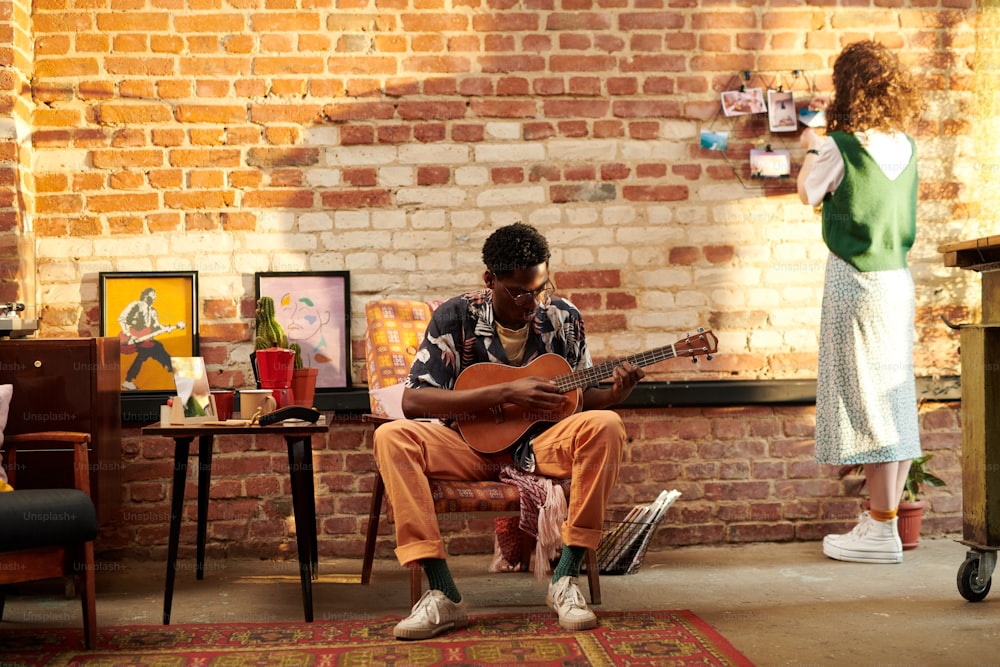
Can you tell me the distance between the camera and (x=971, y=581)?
3.28m

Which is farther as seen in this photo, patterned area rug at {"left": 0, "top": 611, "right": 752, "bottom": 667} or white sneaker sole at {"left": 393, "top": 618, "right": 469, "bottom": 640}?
white sneaker sole at {"left": 393, "top": 618, "right": 469, "bottom": 640}

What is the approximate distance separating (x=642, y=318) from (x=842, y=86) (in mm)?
1254

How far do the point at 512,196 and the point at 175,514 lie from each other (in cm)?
196

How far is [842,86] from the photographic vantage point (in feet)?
13.3

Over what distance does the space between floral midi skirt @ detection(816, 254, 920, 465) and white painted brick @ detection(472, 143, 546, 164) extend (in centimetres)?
133

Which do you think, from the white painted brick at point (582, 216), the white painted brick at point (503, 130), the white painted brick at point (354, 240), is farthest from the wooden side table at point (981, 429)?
the white painted brick at point (354, 240)

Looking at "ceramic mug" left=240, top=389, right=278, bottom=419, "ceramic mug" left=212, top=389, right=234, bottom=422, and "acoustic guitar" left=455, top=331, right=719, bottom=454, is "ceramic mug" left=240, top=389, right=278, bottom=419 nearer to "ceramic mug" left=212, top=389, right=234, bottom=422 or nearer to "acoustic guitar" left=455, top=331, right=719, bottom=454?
"ceramic mug" left=212, top=389, right=234, bottom=422

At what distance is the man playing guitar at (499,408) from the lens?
10.0 feet

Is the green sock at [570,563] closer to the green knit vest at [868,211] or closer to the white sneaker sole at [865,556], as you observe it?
the white sneaker sole at [865,556]

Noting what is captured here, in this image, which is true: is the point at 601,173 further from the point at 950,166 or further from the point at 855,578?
the point at 855,578

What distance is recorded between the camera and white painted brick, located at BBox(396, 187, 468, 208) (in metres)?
4.33

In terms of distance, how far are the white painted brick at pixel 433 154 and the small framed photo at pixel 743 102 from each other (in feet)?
3.79

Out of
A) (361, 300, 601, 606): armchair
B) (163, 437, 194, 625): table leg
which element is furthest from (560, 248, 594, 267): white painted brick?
(163, 437, 194, 625): table leg

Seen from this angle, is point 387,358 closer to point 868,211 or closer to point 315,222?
point 315,222
